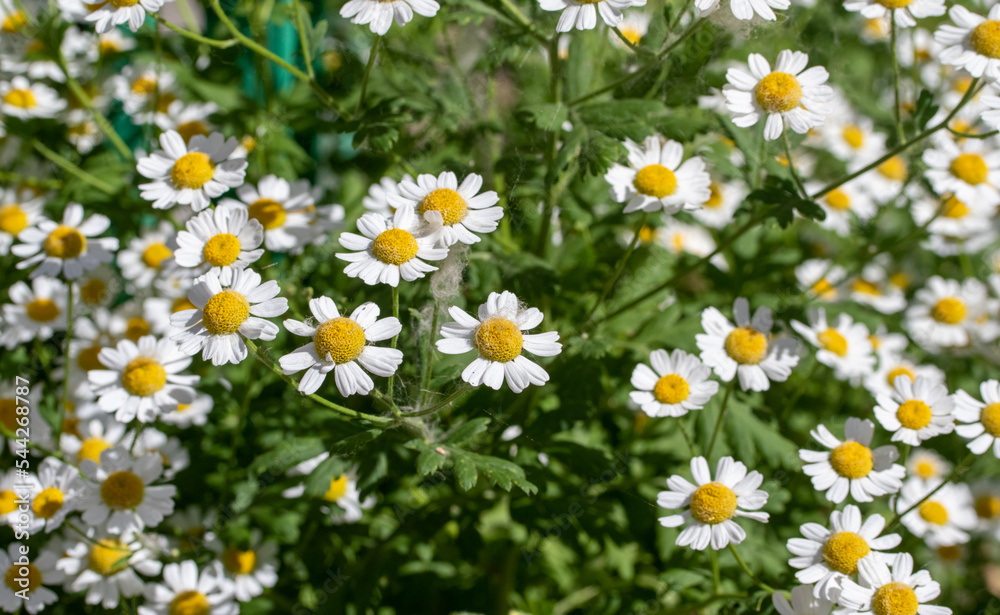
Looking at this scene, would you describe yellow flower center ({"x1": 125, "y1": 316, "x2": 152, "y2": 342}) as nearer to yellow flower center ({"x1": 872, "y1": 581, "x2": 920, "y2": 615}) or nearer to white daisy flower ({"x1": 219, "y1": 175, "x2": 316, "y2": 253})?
white daisy flower ({"x1": 219, "y1": 175, "x2": 316, "y2": 253})

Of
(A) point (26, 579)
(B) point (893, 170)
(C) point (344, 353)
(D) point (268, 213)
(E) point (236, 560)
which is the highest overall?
(B) point (893, 170)

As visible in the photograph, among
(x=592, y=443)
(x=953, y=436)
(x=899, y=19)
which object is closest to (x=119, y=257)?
(x=592, y=443)

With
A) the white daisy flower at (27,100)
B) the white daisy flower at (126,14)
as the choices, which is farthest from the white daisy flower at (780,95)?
the white daisy flower at (27,100)

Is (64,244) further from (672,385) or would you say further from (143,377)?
(672,385)

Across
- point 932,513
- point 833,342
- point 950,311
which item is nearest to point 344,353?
point 833,342

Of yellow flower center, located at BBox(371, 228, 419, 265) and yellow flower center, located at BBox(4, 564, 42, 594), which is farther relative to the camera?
yellow flower center, located at BBox(4, 564, 42, 594)

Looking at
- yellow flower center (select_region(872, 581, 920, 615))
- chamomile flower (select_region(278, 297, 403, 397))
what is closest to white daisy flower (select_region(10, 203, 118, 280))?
chamomile flower (select_region(278, 297, 403, 397))
